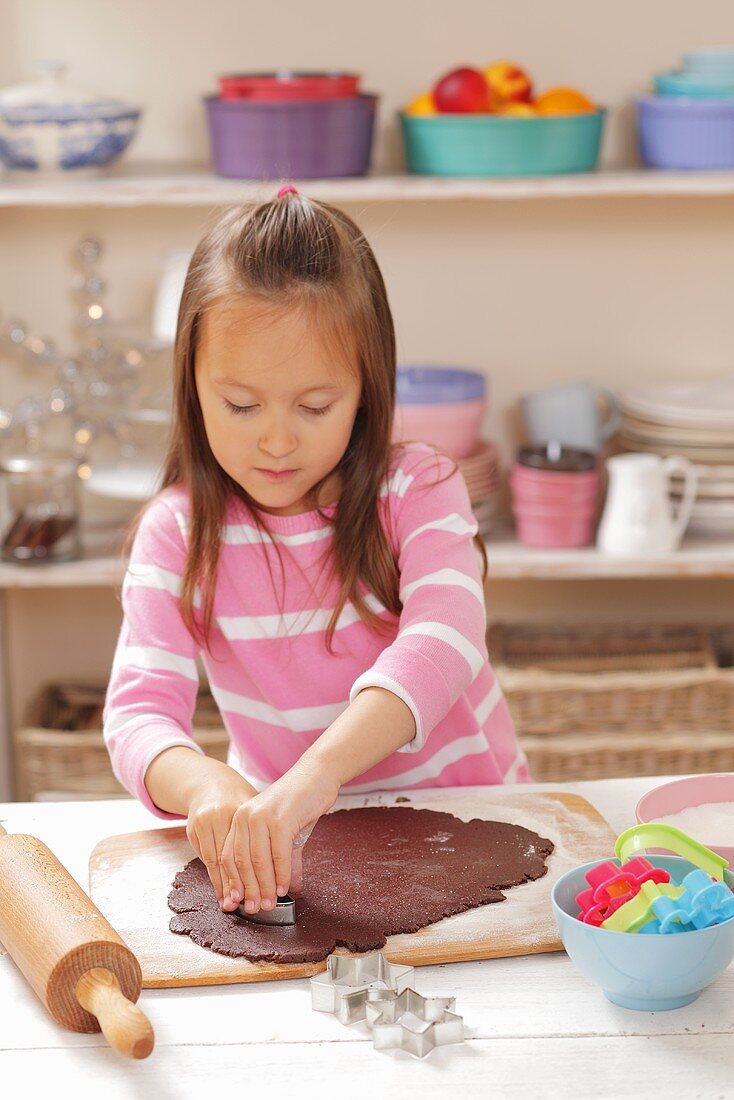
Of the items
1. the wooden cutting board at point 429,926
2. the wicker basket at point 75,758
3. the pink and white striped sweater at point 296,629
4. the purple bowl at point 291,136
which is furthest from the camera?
the wicker basket at point 75,758

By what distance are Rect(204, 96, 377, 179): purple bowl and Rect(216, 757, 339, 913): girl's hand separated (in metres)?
1.41

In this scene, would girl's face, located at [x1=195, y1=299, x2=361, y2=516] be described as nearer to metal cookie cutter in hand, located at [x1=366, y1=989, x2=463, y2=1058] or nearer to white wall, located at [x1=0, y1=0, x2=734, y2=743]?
metal cookie cutter in hand, located at [x1=366, y1=989, x2=463, y2=1058]

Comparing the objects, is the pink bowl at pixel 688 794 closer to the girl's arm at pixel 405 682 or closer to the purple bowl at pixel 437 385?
the girl's arm at pixel 405 682

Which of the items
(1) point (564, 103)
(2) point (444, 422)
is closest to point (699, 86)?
(1) point (564, 103)

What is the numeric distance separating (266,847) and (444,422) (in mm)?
1418

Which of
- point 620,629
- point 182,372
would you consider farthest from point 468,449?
point 182,372

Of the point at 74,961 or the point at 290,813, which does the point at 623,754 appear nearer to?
the point at 290,813

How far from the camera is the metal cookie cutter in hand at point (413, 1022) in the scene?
84 cm

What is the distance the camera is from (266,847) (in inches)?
37.9

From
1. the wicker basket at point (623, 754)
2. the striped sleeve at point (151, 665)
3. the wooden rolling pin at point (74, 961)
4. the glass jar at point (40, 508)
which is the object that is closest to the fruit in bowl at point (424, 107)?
the glass jar at point (40, 508)

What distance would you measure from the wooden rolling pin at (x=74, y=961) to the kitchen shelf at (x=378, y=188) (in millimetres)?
1463

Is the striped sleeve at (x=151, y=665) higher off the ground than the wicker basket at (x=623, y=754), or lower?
higher

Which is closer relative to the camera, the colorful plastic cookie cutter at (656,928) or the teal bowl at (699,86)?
the colorful plastic cookie cutter at (656,928)

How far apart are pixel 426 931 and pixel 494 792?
0.26 meters
